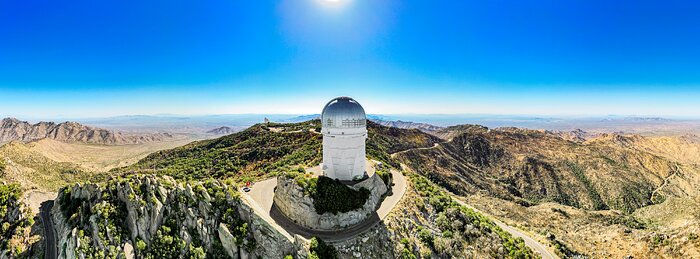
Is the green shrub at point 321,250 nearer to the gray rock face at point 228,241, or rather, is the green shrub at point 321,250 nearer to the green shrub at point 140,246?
the gray rock face at point 228,241

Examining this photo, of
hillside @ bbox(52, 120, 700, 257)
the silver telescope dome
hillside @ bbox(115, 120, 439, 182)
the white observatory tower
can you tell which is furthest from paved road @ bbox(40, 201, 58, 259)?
the silver telescope dome

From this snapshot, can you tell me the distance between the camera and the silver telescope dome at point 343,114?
37875 millimetres

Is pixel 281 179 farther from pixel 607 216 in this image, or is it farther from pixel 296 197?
pixel 607 216

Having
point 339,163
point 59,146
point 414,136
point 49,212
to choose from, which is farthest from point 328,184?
point 59,146

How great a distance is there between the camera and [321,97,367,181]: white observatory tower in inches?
1497

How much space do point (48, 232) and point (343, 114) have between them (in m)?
38.0

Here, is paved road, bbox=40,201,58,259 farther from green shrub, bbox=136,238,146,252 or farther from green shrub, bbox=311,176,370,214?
green shrub, bbox=311,176,370,214

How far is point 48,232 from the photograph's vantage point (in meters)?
36.2

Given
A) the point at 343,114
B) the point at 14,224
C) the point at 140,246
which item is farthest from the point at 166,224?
the point at 343,114

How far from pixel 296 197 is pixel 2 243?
33257 millimetres

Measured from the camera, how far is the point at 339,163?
39219mm

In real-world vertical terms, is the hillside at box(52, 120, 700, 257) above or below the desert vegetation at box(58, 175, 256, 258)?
below

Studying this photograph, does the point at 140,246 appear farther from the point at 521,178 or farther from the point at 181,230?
the point at 521,178

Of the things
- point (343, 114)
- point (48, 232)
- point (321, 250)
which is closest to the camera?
point (321, 250)
